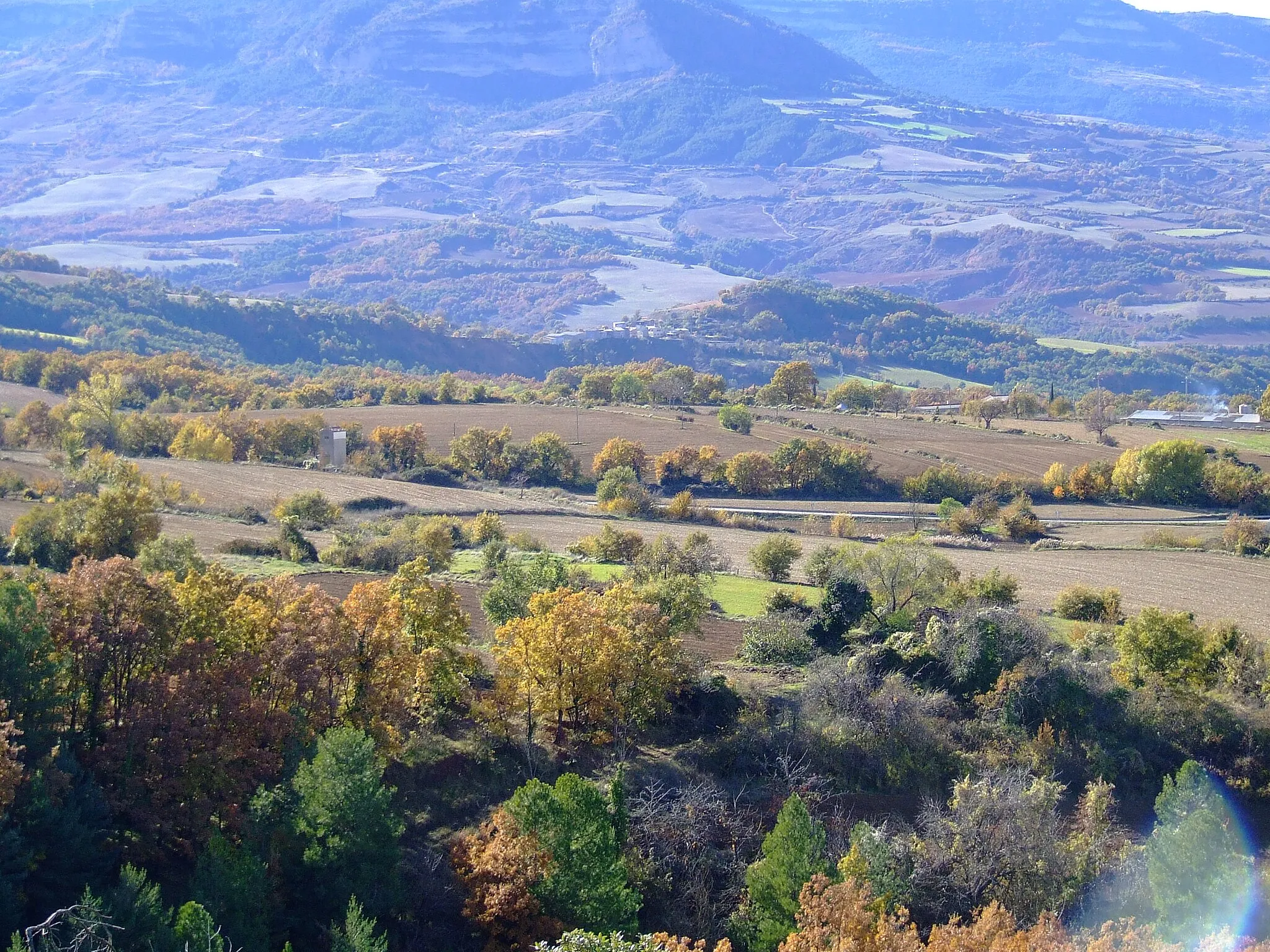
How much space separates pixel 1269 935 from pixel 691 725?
45.5 ft

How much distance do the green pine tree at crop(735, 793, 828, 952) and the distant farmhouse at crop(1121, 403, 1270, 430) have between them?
7457 cm

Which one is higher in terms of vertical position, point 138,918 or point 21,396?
point 21,396

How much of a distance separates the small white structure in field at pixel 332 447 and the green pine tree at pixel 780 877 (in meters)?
52.4

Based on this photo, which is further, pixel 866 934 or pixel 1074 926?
pixel 1074 926

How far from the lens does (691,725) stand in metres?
34.0

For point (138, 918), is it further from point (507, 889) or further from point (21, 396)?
point (21, 396)

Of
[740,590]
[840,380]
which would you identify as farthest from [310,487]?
[840,380]

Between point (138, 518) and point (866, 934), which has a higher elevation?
point (138, 518)

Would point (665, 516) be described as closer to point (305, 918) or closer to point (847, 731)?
point (847, 731)

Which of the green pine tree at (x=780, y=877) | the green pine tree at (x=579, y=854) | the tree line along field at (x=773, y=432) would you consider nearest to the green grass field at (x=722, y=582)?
the green pine tree at (x=579, y=854)

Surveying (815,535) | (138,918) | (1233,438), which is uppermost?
(1233,438)

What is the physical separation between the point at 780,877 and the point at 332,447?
5629 centimetres

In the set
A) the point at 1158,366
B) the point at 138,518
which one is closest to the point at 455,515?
the point at 138,518

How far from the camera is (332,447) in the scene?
7731 centimetres
